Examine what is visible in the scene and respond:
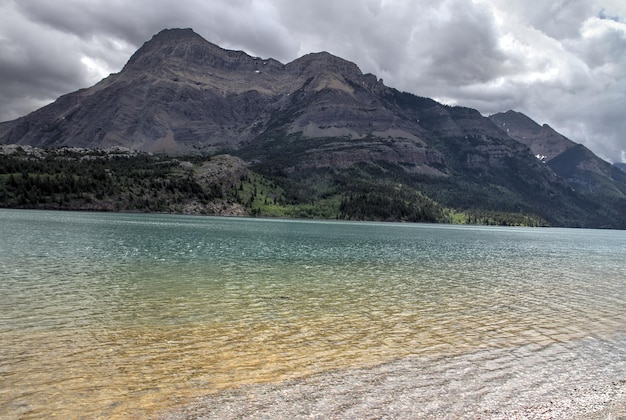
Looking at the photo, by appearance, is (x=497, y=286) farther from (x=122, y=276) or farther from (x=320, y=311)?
(x=122, y=276)

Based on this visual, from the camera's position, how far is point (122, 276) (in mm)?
45531

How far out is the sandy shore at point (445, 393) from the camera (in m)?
15.2

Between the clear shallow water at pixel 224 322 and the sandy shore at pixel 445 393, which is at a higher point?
the sandy shore at pixel 445 393

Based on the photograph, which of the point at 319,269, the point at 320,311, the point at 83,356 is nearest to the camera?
the point at 83,356

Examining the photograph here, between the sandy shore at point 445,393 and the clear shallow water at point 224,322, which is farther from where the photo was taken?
the clear shallow water at point 224,322

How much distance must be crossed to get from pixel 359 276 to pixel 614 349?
31.2m

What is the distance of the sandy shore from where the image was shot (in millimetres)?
15203

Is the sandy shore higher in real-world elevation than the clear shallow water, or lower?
Result: higher

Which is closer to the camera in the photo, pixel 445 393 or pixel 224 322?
pixel 445 393

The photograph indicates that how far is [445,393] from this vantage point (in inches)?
680

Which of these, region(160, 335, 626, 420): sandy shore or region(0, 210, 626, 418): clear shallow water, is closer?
region(160, 335, 626, 420): sandy shore

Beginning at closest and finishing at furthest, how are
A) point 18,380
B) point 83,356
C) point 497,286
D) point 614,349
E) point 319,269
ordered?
point 18,380, point 83,356, point 614,349, point 497,286, point 319,269

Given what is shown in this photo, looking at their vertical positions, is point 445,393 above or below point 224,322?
Result: above

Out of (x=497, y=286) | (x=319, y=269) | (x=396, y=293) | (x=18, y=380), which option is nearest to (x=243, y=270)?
(x=319, y=269)
